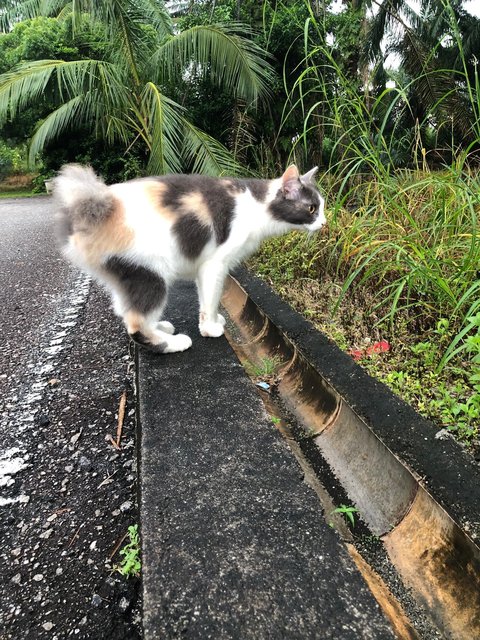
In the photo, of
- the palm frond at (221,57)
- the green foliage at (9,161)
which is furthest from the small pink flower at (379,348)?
the green foliage at (9,161)

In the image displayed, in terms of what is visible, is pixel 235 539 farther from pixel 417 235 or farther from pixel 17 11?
pixel 17 11

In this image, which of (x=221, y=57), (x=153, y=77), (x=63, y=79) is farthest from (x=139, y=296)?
(x=153, y=77)

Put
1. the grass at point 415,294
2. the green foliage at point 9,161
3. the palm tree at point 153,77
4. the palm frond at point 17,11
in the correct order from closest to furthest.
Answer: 1. the grass at point 415,294
2. the palm tree at point 153,77
3. the palm frond at point 17,11
4. the green foliage at point 9,161

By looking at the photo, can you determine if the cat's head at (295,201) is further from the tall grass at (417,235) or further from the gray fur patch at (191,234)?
the gray fur patch at (191,234)

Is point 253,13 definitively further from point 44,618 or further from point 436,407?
point 44,618

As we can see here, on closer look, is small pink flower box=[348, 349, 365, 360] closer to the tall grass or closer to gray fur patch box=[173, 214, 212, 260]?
the tall grass

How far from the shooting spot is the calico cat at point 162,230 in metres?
1.91

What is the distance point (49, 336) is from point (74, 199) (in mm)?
1029

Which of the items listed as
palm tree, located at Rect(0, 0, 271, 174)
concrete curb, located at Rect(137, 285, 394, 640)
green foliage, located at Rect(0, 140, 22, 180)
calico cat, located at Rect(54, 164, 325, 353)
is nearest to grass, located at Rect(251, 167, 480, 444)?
calico cat, located at Rect(54, 164, 325, 353)

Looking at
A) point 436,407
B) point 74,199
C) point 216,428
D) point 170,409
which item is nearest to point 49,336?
point 74,199

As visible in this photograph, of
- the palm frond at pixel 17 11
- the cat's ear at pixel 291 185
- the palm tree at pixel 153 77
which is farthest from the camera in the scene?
the palm frond at pixel 17 11

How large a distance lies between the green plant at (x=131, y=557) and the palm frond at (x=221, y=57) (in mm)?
6328

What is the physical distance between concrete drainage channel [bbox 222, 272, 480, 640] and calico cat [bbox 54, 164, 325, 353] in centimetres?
61

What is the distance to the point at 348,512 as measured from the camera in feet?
4.02
